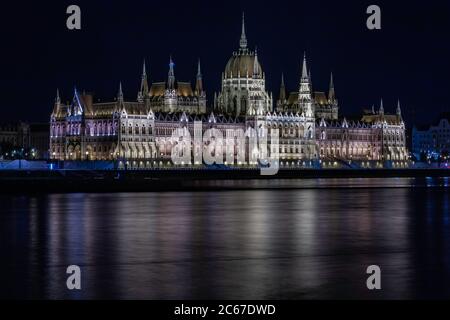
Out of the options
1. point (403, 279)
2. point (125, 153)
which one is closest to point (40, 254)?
point (403, 279)

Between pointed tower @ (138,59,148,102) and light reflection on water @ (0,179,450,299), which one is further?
pointed tower @ (138,59,148,102)

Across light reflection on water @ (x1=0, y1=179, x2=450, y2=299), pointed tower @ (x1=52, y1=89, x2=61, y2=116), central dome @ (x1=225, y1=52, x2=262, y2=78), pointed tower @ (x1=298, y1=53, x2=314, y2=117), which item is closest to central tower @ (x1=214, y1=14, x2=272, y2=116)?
central dome @ (x1=225, y1=52, x2=262, y2=78)

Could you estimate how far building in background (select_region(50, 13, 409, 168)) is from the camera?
14950 cm

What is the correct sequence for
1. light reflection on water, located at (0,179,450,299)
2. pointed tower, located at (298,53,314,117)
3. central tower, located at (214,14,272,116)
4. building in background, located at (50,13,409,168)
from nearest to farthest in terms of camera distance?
light reflection on water, located at (0,179,450,299) < building in background, located at (50,13,409,168) < central tower, located at (214,14,272,116) < pointed tower, located at (298,53,314,117)

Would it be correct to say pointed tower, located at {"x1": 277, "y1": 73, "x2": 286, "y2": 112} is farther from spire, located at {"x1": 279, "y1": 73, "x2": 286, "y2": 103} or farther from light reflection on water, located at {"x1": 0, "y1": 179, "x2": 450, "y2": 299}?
light reflection on water, located at {"x1": 0, "y1": 179, "x2": 450, "y2": 299}

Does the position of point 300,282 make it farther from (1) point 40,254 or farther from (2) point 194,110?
(2) point 194,110

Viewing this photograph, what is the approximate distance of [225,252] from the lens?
947 inches

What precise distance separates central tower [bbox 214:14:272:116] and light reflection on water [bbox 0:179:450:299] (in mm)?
133069

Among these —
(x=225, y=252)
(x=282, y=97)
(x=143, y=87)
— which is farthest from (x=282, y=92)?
(x=225, y=252)

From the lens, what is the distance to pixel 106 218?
1439 inches

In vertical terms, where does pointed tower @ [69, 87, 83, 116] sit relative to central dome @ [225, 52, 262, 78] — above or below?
below

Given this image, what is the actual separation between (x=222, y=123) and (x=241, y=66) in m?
15.6

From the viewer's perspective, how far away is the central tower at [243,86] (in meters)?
174

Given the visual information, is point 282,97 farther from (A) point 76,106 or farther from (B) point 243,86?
(A) point 76,106
